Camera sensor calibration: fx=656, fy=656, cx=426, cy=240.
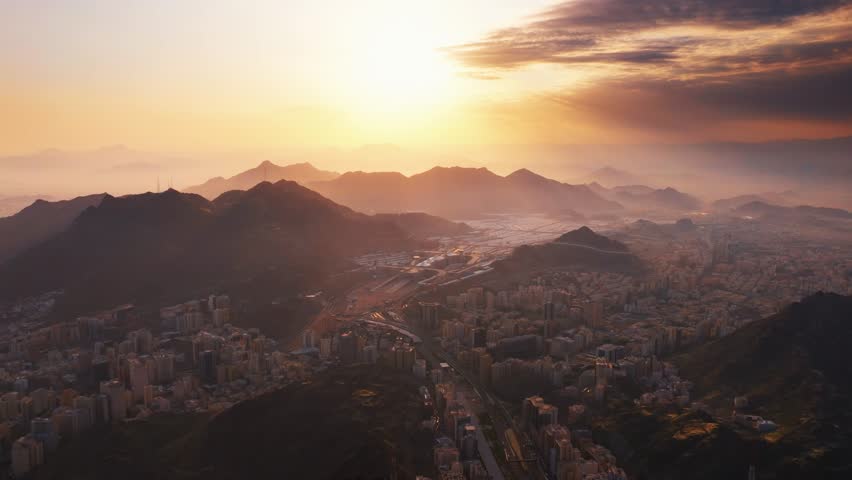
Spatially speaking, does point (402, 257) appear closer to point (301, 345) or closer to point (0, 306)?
point (301, 345)

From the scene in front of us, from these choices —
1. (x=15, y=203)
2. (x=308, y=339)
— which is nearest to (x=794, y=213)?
(x=308, y=339)

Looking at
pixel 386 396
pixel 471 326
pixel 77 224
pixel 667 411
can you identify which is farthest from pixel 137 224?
pixel 667 411

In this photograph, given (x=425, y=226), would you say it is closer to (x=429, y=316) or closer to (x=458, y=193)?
(x=458, y=193)

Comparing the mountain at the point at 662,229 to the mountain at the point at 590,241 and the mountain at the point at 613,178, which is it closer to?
the mountain at the point at 590,241

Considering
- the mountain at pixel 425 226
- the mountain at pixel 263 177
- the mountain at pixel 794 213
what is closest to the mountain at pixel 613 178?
the mountain at pixel 794 213

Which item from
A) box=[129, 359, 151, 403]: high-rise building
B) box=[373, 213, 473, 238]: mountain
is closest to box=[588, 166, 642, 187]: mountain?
box=[373, 213, 473, 238]: mountain

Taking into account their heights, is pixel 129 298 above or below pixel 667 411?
above

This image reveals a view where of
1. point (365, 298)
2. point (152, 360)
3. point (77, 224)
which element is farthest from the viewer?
point (77, 224)
